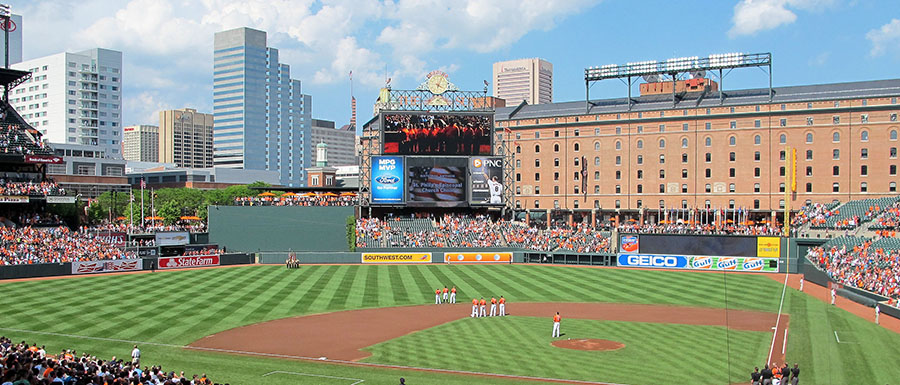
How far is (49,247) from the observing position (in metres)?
57.8

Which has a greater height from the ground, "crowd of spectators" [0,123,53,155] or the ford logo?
"crowd of spectators" [0,123,53,155]

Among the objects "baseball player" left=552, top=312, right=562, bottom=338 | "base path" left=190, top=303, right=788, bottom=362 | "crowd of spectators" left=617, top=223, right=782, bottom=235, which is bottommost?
"base path" left=190, top=303, right=788, bottom=362

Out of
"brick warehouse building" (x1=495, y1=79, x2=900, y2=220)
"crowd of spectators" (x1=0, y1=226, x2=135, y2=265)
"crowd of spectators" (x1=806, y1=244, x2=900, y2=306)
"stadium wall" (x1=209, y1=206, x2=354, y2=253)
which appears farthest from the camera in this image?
"brick warehouse building" (x1=495, y1=79, x2=900, y2=220)

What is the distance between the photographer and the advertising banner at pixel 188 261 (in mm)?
62112

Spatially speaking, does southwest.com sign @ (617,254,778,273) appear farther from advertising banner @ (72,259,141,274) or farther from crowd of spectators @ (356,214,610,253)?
advertising banner @ (72,259,141,274)

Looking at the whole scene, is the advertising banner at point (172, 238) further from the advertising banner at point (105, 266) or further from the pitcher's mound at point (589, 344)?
the pitcher's mound at point (589, 344)

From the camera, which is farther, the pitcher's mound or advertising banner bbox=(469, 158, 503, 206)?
advertising banner bbox=(469, 158, 503, 206)

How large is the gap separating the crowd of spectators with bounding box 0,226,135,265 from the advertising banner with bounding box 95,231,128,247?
191 centimetres

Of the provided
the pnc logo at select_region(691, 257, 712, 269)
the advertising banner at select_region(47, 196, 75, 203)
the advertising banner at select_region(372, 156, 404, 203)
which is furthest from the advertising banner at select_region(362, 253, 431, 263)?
the advertising banner at select_region(47, 196, 75, 203)

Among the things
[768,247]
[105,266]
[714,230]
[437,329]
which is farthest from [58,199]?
[768,247]

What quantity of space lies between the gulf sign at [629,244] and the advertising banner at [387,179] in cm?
2314

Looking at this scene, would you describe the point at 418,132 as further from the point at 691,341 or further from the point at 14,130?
the point at 691,341

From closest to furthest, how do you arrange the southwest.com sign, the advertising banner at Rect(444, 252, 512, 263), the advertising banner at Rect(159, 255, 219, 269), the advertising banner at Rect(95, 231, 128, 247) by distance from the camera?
the advertising banner at Rect(159, 255, 219, 269)
the southwest.com sign
the advertising banner at Rect(95, 231, 128, 247)
the advertising banner at Rect(444, 252, 512, 263)

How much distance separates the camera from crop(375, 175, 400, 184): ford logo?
74.6 metres
